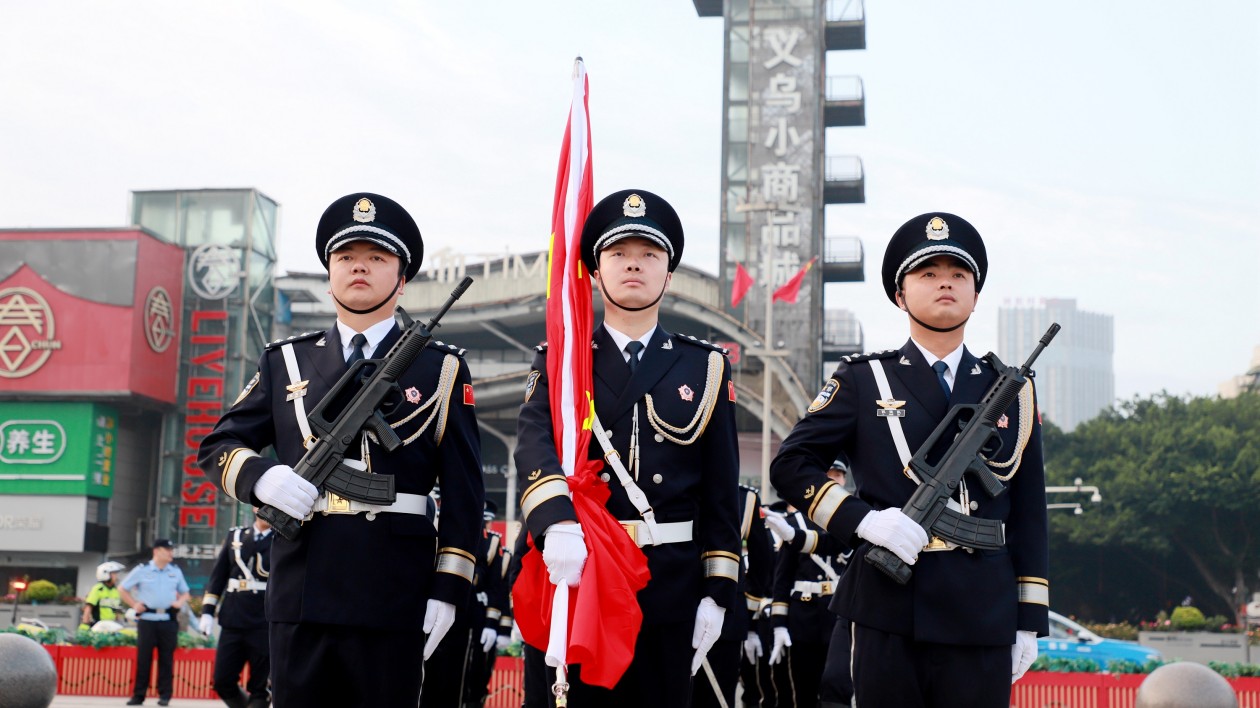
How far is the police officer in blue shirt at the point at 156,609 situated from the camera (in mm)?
16578

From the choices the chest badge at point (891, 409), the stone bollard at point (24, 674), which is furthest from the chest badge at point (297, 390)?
the stone bollard at point (24, 674)

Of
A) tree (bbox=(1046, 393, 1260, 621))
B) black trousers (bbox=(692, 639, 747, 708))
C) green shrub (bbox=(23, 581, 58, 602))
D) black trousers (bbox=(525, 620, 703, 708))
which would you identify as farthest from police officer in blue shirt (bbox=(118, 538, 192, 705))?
tree (bbox=(1046, 393, 1260, 621))

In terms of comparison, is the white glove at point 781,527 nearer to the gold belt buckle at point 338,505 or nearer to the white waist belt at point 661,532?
the white waist belt at point 661,532

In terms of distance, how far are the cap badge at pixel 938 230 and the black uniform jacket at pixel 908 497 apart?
1.35 feet

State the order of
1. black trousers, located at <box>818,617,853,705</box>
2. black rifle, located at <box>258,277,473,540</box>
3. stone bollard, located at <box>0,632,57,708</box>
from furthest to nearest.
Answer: black trousers, located at <box>818,617,853,705</box>, stone bollard, located at <box>0,632,57,708</box>, black rifle, located at <box>258,277,473,540</box>

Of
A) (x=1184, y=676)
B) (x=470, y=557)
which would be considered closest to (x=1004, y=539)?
(x=470, y=557)

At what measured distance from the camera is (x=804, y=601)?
39.2ft

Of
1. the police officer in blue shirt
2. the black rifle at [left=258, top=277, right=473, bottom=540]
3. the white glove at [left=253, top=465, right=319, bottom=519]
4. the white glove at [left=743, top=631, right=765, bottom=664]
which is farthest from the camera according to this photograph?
the police officer in blue shirt

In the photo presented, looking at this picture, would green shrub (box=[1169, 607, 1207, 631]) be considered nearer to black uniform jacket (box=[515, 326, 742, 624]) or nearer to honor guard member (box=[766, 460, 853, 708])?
honor guard member (box=[766, 460, 853, 708])

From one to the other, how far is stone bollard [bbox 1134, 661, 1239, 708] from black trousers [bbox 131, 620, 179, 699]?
11490 mm

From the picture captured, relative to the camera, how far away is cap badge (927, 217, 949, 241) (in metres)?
5.45

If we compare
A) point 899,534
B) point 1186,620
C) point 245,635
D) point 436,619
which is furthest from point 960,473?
point 1186,620

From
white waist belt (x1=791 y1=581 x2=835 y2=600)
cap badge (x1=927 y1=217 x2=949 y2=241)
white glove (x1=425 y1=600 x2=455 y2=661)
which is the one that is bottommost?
white waist belt (x1=791 y1=581 x2=835 y2=600)

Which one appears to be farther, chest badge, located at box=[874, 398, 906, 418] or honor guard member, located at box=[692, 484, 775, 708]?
honor guard member, located at box=[692, 484, 775, 708]
